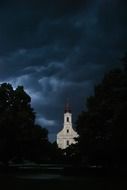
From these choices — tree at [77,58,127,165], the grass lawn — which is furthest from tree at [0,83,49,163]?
the grass lawn

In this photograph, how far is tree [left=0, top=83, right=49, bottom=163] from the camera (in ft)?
275

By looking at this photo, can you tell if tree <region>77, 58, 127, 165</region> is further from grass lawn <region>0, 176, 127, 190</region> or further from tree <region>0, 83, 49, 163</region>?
grass lawn <region>0, 176, 127, 190</region>

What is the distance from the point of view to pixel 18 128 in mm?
84125

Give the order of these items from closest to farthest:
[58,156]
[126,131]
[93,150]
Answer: [126,131], [93,150], [58,156]

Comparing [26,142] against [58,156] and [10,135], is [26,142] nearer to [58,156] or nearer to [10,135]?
[10,135]

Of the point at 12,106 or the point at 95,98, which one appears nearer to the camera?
the point at 95,98

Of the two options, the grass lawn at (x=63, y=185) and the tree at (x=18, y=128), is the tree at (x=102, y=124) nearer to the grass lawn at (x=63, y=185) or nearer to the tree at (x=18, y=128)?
the tree at (x=18, y=128)

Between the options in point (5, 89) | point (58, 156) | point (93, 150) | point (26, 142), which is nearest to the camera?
point (93, 150)

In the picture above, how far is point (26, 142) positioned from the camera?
282ft

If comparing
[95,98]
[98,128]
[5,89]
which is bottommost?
[98,128]

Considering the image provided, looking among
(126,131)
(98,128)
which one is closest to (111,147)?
(98,128)

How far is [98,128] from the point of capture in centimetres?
6975

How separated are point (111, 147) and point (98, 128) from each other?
341cm

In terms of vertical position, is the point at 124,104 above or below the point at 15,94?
below
